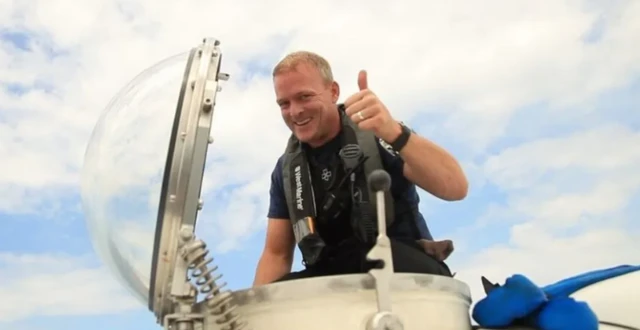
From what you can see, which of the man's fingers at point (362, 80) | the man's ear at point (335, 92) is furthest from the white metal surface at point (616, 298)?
the man's ear at point (335, 92)

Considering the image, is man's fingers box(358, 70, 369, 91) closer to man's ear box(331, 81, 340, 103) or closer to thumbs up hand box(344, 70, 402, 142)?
thumbs up hand box(344, 70, 402, 142)

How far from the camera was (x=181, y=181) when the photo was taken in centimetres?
191

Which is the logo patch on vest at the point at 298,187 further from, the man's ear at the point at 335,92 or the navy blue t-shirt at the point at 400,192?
the man's ear at the point at 335,92

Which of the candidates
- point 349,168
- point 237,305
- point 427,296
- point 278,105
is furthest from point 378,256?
point 278,105

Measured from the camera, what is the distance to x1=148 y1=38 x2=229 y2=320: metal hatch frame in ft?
6.27

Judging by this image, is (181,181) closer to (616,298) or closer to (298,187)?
(298,187)

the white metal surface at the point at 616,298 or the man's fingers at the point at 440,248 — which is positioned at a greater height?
the man's fingers at the point at 440,248

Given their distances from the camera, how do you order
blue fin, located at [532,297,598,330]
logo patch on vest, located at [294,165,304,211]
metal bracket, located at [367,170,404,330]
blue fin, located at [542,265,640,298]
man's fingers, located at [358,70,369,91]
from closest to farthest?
metal bracket, located at [367,170,404,330] < blue fin, located at [532,297,598,330] < blue fin, located at [542,265,640,298] < man's fingers, located at [358,70,369,91] < logo patch on vest, located at [294,165,304,211]

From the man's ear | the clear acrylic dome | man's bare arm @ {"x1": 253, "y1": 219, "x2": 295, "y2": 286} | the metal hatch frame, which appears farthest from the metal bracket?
man's bare arm @ {"x1": 253, "y1": 219, "x2": 295, "y2": 286}

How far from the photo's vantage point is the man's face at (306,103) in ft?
9.09

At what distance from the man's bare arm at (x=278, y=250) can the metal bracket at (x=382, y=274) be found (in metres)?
→ 1.36

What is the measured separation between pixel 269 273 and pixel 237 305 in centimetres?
124

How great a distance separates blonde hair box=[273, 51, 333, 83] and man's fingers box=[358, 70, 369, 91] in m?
0.54

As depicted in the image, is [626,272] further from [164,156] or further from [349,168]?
[164,156]
